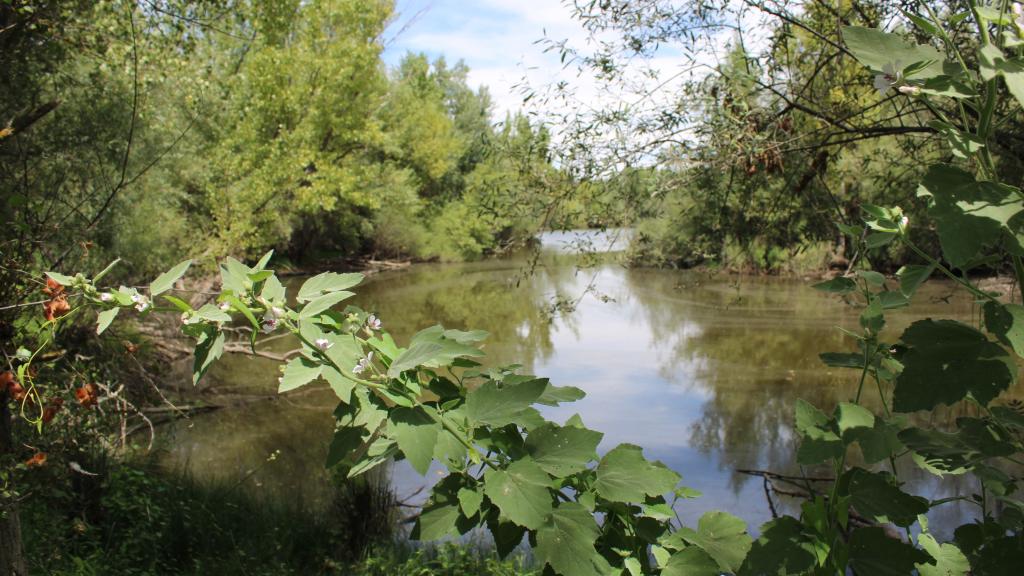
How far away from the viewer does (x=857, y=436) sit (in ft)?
2.83

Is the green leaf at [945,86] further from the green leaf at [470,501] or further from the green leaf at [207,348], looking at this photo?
the green leaf at [207,348]

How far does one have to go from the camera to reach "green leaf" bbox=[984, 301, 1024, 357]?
0.76m

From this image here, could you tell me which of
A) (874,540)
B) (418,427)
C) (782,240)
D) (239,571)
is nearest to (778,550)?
(874,540)

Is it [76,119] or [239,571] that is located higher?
[76,119]

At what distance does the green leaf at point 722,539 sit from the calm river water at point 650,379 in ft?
4.01

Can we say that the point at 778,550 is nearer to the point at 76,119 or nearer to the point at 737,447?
the point at 737,447

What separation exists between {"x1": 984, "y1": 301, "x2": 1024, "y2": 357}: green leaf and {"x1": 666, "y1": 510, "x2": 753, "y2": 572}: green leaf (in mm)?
470

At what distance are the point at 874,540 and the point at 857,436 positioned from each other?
169mm

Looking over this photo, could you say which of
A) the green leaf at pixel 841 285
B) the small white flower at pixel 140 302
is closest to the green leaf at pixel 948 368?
the green leaf at pixel 841 285

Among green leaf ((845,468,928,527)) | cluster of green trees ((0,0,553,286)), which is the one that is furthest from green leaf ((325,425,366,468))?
cluster of green trees ((0,0,553,286))

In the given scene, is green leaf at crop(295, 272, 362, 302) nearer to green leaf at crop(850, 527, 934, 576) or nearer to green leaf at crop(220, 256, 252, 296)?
green leaf at crop(220, 256, 252, 296)

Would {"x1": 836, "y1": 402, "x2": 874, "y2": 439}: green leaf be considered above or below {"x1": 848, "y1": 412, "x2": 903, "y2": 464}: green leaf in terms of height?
above

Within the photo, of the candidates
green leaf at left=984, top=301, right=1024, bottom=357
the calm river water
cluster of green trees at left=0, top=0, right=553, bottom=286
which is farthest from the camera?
the calm river water

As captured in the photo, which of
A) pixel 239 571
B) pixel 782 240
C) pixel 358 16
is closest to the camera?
pixel 239 571
